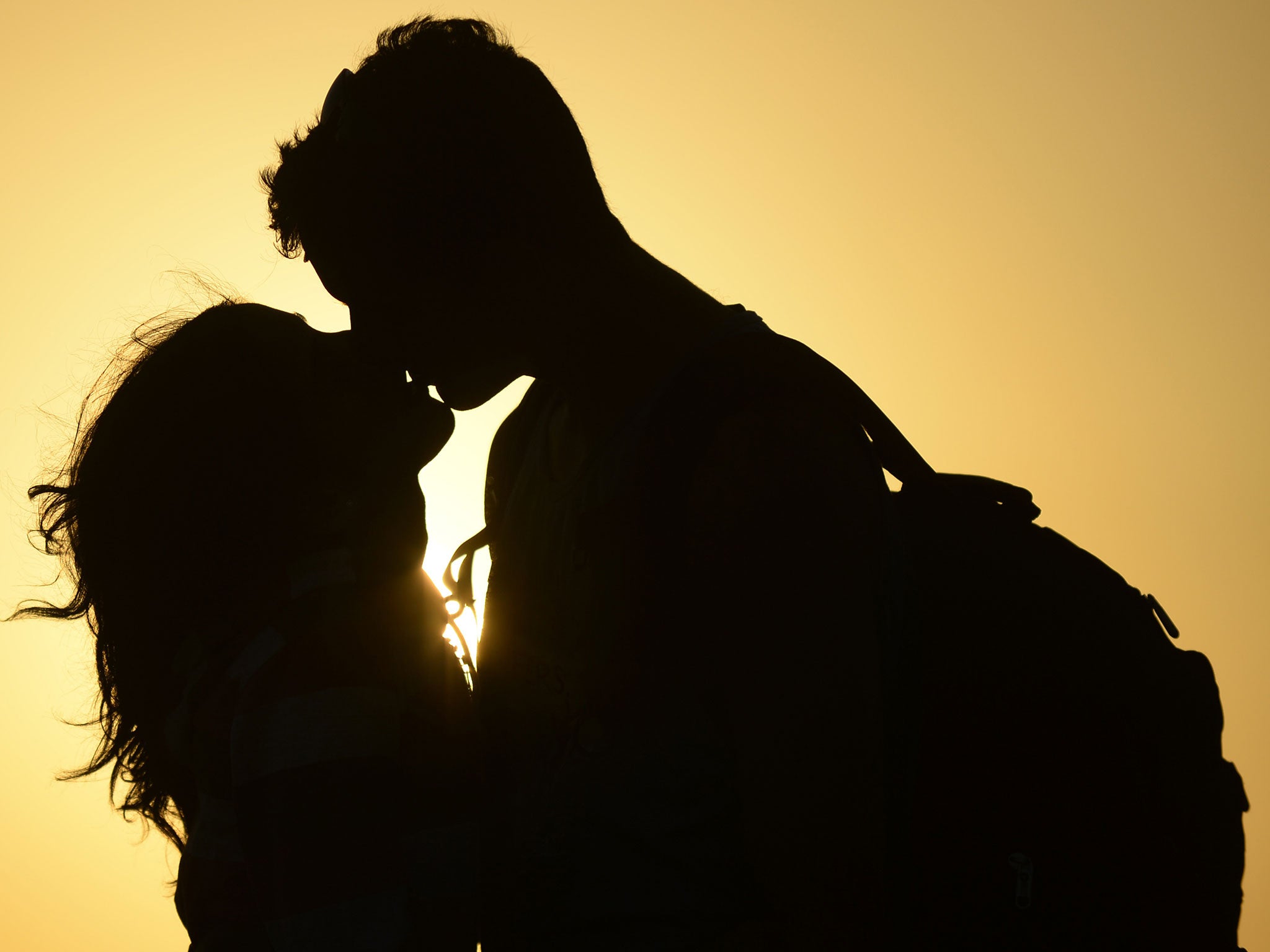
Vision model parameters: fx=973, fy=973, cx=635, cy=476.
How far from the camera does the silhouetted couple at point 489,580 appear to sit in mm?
1295

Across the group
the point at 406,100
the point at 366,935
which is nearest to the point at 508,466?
the point at 406,100

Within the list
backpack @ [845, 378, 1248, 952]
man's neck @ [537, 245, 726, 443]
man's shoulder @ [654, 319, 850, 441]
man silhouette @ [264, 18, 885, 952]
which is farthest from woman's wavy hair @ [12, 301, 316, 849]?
backpack @ [845, 378, 1248, 952]

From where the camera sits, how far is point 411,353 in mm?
1970

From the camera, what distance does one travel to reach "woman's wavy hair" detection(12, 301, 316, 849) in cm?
191

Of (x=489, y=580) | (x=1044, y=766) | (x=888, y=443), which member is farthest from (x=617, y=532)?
(x=1044, y=766)

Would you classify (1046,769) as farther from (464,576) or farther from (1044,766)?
(464,576)

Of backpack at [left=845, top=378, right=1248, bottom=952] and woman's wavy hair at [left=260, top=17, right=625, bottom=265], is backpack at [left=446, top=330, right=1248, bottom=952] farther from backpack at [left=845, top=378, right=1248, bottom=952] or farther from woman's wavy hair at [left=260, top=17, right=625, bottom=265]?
woman's wavy hair at [left=260, top=17, right=625, bottom=265]

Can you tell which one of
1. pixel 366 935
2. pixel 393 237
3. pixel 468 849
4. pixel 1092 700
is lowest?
pixel 366 935

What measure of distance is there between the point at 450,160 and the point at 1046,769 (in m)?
1.57

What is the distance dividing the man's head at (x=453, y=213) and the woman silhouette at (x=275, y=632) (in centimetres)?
16

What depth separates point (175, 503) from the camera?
6.42 feet

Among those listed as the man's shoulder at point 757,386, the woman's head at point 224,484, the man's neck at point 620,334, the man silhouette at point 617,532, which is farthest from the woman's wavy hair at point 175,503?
the man's shoulder at point 757,386

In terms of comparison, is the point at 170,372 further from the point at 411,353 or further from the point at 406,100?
the point at 406,100

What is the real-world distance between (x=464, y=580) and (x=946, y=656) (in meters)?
1.07
